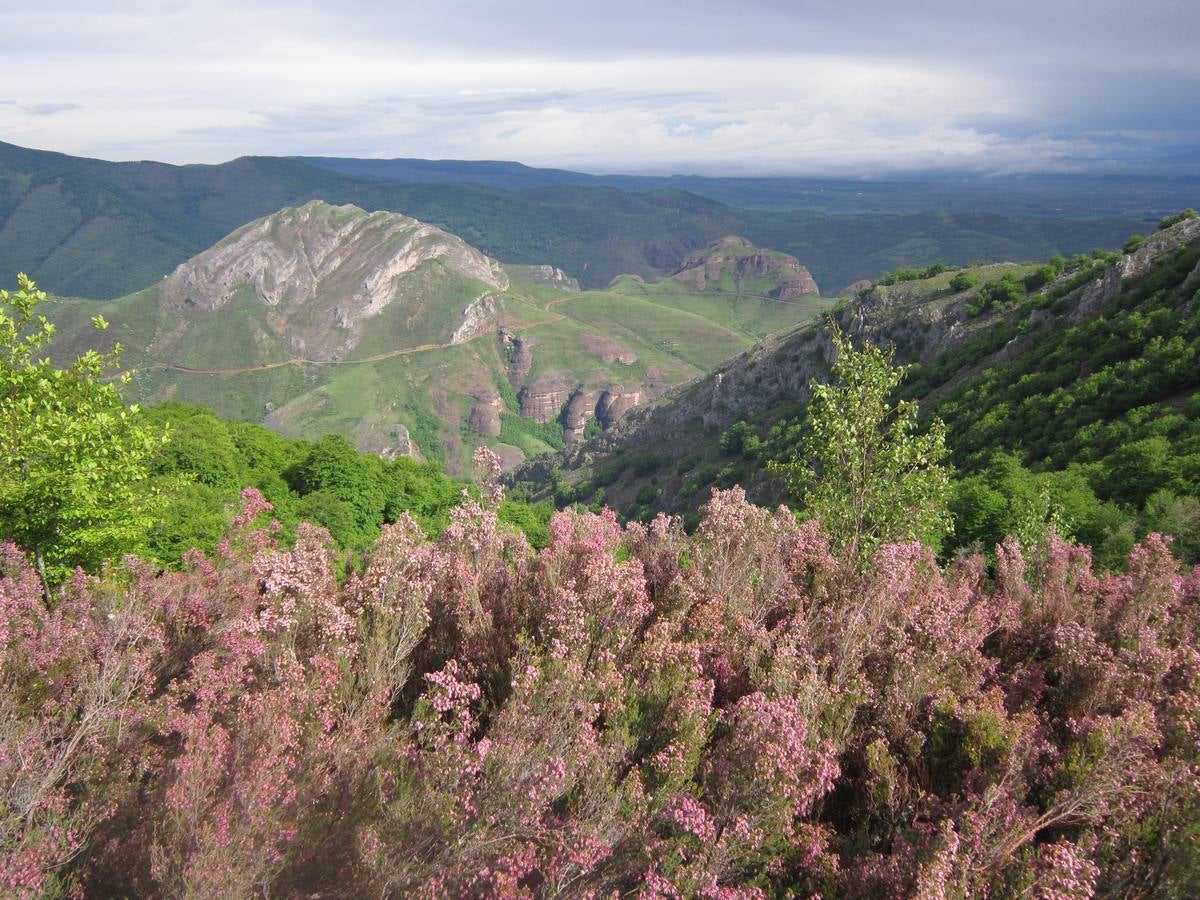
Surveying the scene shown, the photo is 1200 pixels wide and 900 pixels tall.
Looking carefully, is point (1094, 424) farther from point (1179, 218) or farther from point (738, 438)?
point (738, 438)

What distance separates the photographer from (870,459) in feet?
51.6

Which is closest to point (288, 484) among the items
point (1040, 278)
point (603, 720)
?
point (603, 720)

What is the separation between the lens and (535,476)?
15488 cm

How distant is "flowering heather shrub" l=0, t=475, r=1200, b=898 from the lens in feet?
17.4

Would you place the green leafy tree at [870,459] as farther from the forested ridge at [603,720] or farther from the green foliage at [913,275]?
the green foliage at [913,275]

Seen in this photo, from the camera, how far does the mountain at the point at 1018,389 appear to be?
105 feet

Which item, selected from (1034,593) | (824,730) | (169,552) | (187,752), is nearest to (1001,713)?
(824,730)

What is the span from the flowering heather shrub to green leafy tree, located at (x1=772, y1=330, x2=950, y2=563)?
4836 millimetres

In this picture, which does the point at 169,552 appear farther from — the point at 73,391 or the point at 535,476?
the point at 535,476

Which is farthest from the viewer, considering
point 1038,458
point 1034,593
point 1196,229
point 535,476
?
point 535,476

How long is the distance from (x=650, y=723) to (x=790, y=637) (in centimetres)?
218

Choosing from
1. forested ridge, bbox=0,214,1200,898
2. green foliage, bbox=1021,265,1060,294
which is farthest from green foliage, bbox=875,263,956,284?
forested ridge, bbox=0,214,1200,898

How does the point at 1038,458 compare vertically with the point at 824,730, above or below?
below

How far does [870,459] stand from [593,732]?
37.9 ft
